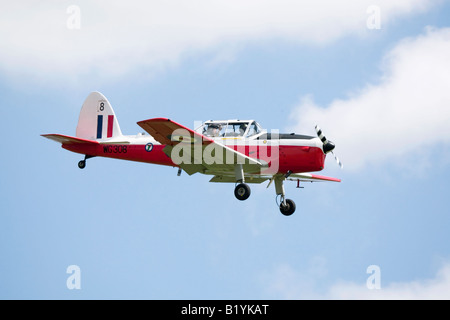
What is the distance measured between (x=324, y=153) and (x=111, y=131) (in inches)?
316

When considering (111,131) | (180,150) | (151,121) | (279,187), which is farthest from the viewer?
(111,131)

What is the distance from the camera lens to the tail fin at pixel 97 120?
2591cm

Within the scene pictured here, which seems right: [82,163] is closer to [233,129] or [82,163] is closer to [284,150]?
[233,129]

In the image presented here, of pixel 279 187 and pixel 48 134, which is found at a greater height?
pixel 48 134

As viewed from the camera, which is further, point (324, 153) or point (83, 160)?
point (83, 160)

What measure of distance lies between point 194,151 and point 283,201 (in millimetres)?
3779

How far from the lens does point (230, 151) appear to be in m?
22.2

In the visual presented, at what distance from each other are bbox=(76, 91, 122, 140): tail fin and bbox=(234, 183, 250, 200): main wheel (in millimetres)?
5708

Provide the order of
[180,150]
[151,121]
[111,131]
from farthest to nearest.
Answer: [111,131], [180,150], [151,121]

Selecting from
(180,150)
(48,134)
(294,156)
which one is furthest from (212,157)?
(48,134)

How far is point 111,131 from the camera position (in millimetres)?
25844

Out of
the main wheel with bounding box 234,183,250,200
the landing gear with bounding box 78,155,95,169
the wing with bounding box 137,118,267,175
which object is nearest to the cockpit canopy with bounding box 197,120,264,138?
the wing with bounding box 137,118,267,175

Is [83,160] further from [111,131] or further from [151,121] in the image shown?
[151,121]

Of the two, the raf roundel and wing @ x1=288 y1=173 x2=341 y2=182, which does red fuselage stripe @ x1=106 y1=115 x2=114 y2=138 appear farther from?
wing @ x1=288 y1=173 x2=341 y2=182
